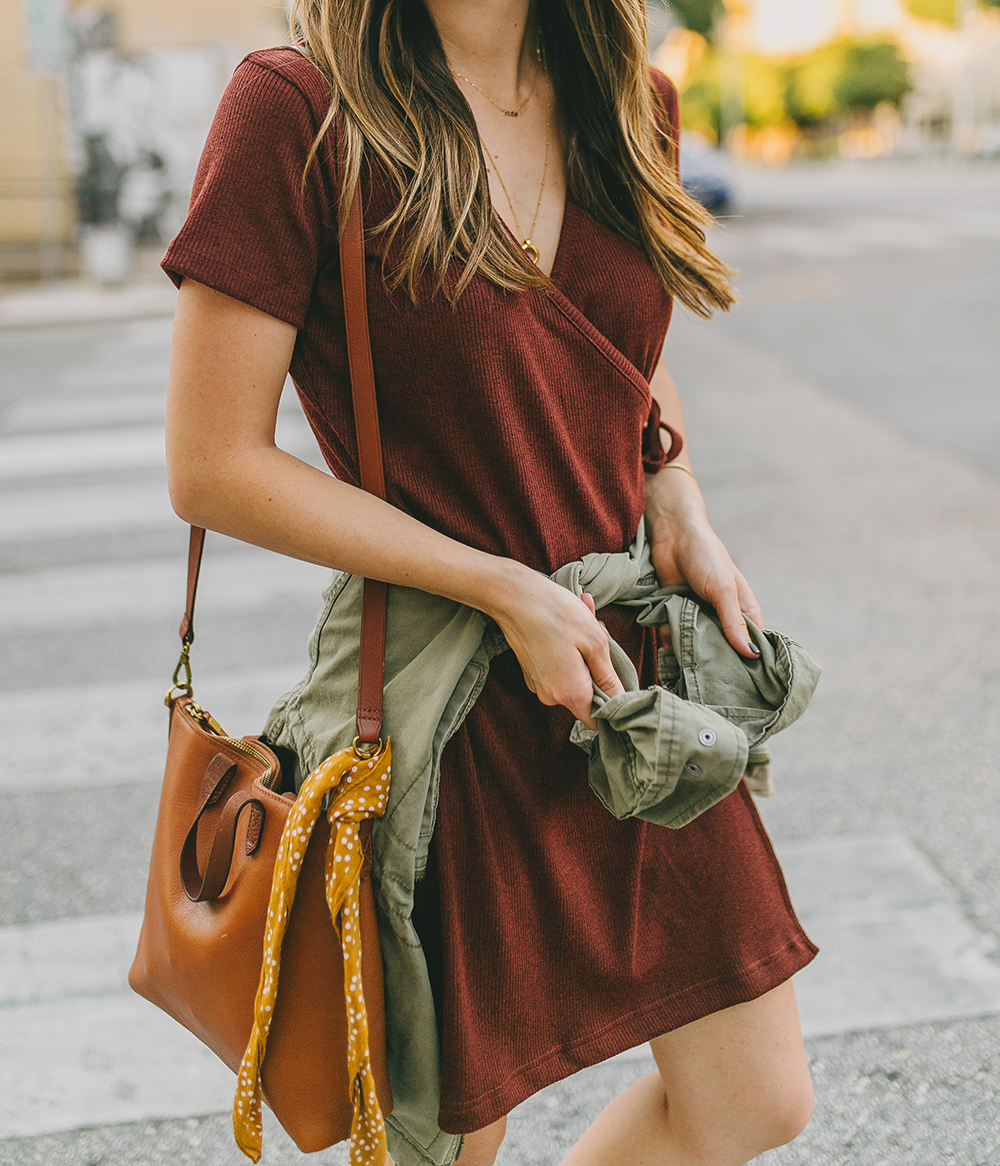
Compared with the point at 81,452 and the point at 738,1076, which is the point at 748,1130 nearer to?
the point at 738,1076

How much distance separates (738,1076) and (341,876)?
0.58 meters

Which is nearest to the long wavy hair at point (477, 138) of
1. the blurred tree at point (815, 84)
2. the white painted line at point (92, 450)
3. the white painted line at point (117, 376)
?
the white painted line at point (92, 450)

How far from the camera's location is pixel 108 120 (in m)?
18.4

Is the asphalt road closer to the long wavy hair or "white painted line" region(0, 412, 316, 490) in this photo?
"white painted line" region(0, 412, 316, 490)

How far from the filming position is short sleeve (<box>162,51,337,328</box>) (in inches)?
45.6

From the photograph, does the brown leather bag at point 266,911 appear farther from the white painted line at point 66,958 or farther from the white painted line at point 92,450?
the white painted line at point 92,450

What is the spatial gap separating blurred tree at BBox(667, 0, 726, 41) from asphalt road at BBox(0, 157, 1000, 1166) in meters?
21.0

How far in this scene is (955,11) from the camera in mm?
65000

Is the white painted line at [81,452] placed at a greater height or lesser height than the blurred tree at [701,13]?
lesser

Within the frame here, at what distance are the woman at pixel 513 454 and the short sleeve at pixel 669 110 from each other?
13mm

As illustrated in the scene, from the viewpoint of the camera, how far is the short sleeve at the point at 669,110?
5.31 feet

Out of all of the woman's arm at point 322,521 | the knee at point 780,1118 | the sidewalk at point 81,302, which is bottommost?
the sidewalk at point 81,302

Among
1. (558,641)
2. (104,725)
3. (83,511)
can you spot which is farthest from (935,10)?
(558,641)

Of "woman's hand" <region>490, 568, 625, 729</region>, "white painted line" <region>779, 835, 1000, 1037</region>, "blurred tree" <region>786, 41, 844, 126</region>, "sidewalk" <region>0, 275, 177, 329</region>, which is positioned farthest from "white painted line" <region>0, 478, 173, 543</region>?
"blurred tree" <region>786, 41, 844, 126</region>
